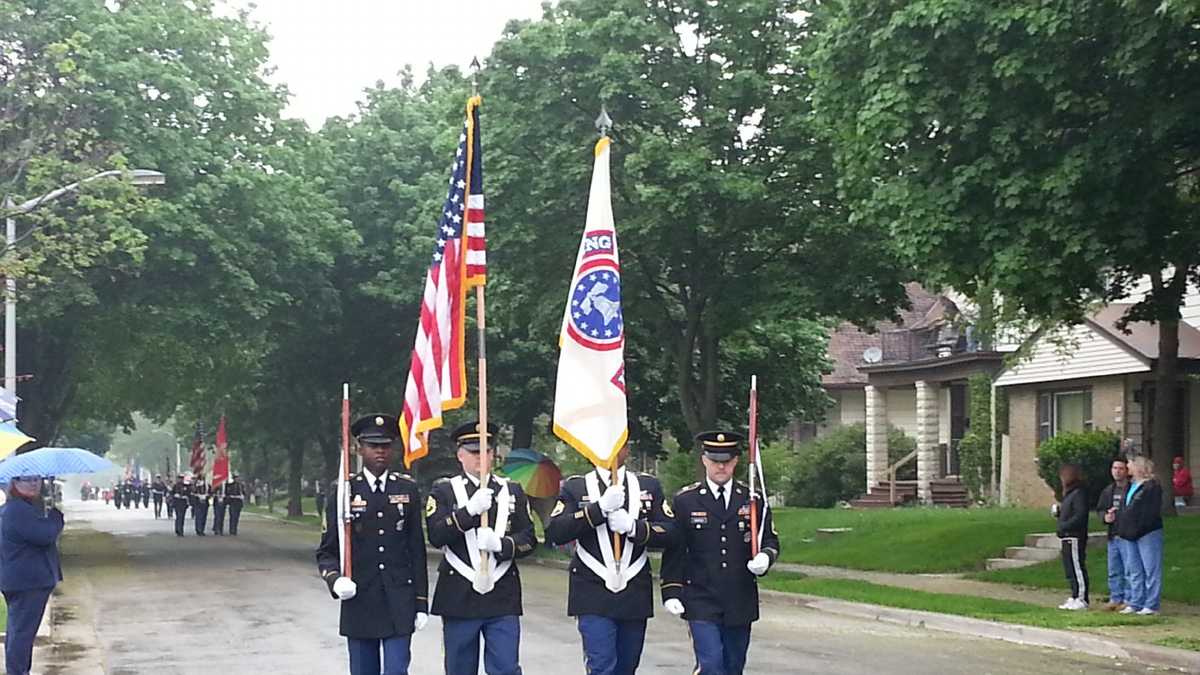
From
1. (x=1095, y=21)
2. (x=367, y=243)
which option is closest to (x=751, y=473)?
(x=1095, y=21)

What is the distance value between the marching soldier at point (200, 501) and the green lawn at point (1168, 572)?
3081cm

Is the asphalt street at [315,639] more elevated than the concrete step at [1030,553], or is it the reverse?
the concrete step at [1030,553]

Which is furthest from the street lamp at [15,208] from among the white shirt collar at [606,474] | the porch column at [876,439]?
the porch column at [876,439]

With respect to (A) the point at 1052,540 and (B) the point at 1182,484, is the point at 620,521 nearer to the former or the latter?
(A) the point at 1052,540

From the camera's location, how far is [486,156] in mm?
30844

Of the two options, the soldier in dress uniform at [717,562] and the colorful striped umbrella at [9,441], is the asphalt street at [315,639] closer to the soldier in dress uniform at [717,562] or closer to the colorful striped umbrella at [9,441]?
the colorful striped umbrella at [9,441]

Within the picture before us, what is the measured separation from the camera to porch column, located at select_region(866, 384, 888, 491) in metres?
50.2

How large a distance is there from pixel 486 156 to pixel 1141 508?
14923 mm

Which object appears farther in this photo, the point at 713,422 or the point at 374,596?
the point at 713,422

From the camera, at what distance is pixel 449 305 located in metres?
10.9

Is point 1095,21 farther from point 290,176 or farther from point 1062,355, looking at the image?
point 290,176

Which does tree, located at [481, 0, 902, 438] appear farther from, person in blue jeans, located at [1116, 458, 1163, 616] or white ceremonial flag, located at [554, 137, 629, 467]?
white ceremonial flag, located at [554, 137, 629, 467]

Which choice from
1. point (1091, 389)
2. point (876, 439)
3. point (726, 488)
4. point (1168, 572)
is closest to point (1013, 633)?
point (1168, 572)

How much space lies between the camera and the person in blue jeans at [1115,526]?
64.9ft
